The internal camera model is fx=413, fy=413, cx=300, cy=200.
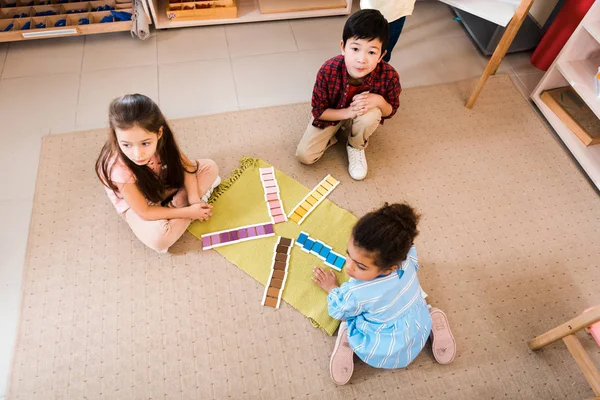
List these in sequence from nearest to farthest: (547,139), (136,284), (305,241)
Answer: (136,284) < (305,241) < (547,139)

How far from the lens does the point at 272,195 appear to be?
1.83 m

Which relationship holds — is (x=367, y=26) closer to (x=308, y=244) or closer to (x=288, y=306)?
(x=308, y=244)

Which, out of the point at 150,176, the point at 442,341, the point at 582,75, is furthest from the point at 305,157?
the point at 582,75

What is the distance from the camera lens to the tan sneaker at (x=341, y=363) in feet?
4.64

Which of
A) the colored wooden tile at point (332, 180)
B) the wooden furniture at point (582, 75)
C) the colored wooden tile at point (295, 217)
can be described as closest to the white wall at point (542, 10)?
the wooden furniture at point (582, 75)

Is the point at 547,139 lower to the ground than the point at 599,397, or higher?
lower

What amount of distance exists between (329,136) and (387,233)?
881mm

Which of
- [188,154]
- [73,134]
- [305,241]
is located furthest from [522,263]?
[73,134]

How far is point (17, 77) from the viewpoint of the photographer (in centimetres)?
219

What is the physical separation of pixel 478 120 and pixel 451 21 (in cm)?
87

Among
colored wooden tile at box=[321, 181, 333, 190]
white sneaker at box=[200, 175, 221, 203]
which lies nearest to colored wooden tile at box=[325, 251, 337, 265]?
colored wooden tile at box=[321, 181, 333, 190]

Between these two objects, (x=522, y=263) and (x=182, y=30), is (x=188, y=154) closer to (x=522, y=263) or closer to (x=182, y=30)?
(x=182, y=30)

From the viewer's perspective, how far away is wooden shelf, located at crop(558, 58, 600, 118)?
1888 mm

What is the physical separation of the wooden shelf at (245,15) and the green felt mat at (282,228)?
1.05 m
